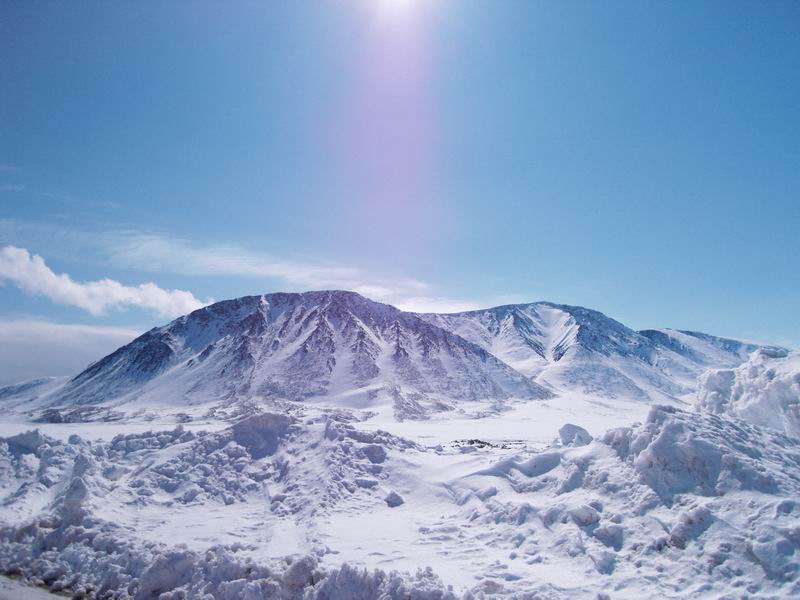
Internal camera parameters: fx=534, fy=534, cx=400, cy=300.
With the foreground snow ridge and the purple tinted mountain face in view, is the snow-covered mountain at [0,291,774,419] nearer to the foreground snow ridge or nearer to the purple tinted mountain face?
the purple tinted mountain face

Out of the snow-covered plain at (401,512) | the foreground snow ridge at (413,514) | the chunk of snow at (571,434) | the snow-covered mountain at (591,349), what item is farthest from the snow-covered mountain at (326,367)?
the foreground snow ridge at (413,514)

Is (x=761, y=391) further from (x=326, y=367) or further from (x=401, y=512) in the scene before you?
(x=326, y=367)

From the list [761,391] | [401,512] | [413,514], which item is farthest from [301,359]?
[413,514]

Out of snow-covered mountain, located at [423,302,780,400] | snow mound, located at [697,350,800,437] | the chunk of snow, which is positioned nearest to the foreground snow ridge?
the chunk of snow

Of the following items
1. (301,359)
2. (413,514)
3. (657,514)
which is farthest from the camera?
(301,359)

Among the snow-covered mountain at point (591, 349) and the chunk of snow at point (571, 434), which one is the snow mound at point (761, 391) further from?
the snow-covered mountain at point (591, 349)

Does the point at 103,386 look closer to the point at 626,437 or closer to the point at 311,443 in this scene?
the point at 311,443
